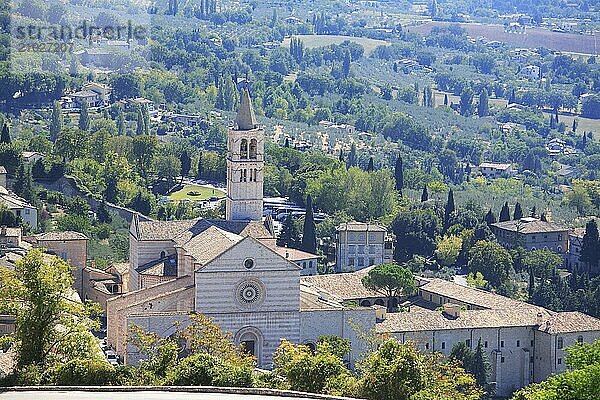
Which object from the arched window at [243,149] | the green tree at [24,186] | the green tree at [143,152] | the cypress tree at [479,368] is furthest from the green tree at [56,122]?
the cypress tree at [479,368]

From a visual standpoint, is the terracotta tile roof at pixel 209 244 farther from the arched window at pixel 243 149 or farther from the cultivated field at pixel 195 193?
the cultivated field at pixel 195 193

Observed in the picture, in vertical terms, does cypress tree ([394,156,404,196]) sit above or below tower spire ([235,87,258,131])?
below

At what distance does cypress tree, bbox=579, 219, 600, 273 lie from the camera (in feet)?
172

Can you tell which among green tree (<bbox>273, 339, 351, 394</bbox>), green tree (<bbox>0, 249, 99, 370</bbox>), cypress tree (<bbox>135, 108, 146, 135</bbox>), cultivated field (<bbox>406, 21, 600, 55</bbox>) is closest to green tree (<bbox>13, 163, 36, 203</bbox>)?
green tree (<bbox>0, 249, 99, 370</bbox>)

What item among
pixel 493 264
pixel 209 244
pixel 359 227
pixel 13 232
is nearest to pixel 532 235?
pixel 493 264

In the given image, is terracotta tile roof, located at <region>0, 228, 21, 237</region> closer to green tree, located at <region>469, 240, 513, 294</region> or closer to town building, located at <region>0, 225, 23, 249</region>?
town building, located at <region>0, 225, 23, 249</region>

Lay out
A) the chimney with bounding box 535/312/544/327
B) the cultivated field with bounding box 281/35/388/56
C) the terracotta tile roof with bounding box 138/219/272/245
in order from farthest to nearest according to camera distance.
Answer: the cultivated field with bounding box 281/35/388/56 < the chimney with bounding box 535/312/544/327 < the terracotta tile roof with bounding box 138/219/272/245

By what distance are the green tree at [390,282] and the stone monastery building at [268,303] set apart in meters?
0.19

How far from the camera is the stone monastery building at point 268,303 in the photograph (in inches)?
1335

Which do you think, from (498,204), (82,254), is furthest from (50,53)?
(82,254)

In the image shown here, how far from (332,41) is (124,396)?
123253 millimetres

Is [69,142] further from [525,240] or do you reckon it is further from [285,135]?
[285,135]

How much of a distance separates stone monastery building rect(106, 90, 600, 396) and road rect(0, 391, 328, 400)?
8850mm

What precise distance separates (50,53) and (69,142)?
61.5 feet
